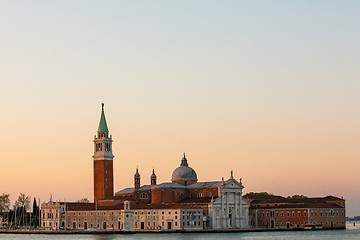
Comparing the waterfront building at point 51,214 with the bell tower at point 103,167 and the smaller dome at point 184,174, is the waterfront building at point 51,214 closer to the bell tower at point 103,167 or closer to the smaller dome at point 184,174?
the bell tower at point 103,167

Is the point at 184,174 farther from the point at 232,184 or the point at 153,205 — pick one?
the point at 153,205

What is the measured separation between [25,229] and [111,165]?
13590 millimetres

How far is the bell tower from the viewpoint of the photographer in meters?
95.1

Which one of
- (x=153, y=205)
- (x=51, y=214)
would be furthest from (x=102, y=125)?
(x=153, y=205)

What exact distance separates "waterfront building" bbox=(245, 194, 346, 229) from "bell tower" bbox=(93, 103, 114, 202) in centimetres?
1879

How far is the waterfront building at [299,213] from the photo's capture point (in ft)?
302

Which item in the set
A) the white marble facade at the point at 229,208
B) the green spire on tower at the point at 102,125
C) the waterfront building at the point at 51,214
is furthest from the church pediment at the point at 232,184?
the waterfront building at the point at 51,214

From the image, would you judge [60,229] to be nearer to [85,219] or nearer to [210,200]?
[85,219]

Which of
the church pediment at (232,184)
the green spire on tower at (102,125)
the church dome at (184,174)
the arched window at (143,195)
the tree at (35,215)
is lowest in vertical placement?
the tree at (35,215)

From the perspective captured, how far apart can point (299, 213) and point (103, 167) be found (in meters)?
25.2

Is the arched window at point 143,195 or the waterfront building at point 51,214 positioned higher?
the arched window at point 143,195

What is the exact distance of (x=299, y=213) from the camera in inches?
3639

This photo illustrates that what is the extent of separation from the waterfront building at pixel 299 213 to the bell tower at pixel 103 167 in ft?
61.7

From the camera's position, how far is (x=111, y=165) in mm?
96312
